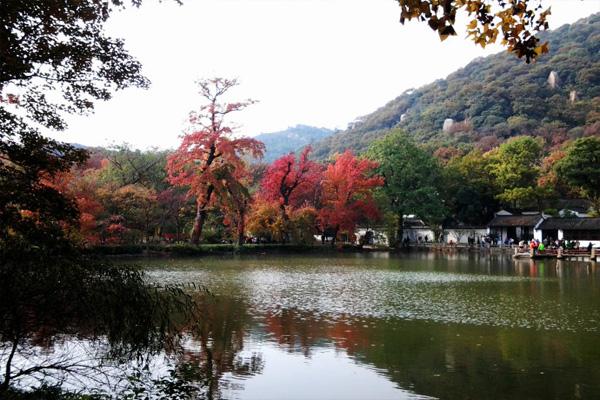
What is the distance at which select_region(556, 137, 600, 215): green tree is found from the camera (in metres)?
38.5

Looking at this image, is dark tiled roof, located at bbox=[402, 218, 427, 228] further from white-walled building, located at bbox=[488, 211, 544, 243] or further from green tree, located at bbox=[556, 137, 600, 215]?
green tree, located at bbox=[556, 137, 600, 215]

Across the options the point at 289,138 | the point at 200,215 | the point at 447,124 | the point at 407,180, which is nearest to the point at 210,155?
the point at 200,215

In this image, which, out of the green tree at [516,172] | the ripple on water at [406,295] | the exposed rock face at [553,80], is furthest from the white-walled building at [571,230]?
the exposed rock face at [553,80]

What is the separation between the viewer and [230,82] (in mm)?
31844

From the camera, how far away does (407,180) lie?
4319 cm

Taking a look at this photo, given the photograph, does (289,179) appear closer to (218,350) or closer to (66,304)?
(218,350)

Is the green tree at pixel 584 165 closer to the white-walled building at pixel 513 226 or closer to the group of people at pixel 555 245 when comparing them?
the white-walled building at pixel 513 226

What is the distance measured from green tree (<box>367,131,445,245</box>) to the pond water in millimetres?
24490

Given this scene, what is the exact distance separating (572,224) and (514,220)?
6772mm

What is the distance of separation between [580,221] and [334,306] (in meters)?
30.5

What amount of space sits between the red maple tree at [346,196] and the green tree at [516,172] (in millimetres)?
12324

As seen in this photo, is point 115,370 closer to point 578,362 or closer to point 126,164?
point 578,362

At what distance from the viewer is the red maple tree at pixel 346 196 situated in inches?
1464

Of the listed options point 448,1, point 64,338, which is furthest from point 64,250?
point 448,1
